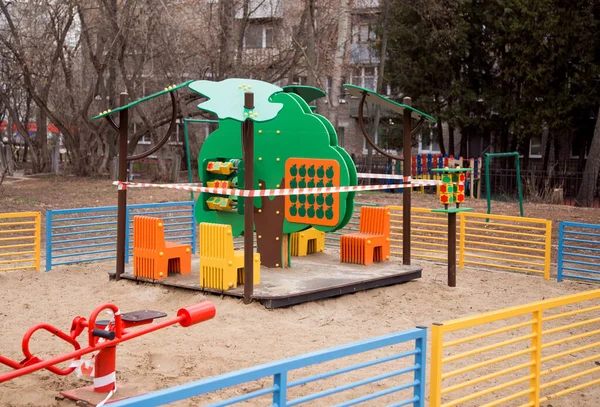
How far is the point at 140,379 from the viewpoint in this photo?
23.9ft

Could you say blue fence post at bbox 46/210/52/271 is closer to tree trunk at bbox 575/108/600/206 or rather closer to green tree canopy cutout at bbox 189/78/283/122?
green tree canopy cutout at bbox 189/78/283/122

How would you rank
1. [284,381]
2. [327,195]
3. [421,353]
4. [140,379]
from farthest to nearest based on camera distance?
[327,195] < [140,379] < [421,353] < [284,381]

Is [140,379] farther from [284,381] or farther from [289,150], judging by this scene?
[289,150]

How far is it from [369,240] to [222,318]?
3.61 meters

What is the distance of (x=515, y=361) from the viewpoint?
8.32 metres

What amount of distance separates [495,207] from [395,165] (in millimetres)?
9831

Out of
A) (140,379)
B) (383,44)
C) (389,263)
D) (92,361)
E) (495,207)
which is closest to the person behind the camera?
(92,361)

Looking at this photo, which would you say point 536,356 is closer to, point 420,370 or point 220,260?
point 420,370

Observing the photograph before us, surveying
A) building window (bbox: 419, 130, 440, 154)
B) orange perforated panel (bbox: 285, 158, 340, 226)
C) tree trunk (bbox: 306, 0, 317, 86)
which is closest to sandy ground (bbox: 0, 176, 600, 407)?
orange perforated panel (bbox: 285, 158, 340, 226)

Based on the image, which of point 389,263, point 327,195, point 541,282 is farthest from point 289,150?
point 541,282

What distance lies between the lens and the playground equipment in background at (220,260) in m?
10.5

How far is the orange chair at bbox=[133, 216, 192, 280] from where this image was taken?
11242 millimetres

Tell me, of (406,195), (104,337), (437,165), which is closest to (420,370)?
(104,337)

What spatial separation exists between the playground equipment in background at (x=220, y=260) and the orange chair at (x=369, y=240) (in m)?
2.38
